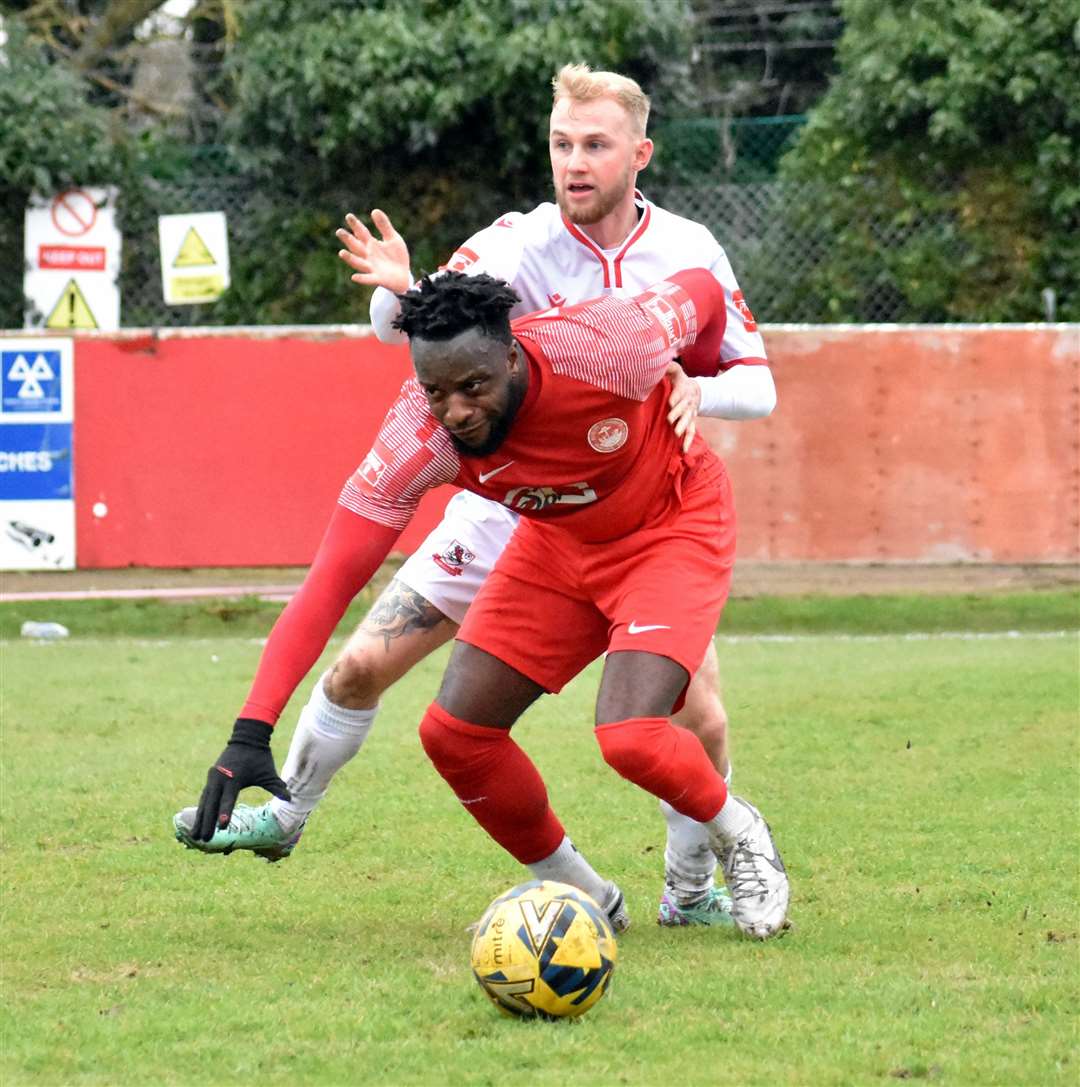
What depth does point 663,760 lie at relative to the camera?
5.16 m

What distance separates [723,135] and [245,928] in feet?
38.7

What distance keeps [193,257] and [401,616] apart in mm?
10625

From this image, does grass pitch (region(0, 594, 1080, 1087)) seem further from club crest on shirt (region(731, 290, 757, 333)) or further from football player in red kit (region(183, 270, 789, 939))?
club crest on shirt (region(731, 290, 757, 333))

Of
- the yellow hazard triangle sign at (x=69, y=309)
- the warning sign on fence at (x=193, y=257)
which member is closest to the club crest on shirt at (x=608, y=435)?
the warning sign on fence at (x=193, y=257)

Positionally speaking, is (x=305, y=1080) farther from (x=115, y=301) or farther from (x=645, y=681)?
(x=115, y=301)

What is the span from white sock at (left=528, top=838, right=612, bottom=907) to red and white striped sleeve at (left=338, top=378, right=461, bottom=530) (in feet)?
3.57

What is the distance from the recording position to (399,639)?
19.2 feet

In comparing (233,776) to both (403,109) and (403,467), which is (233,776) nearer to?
(403,467)

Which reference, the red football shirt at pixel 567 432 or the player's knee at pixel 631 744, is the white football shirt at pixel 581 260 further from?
the player's knee at pixel 631 744

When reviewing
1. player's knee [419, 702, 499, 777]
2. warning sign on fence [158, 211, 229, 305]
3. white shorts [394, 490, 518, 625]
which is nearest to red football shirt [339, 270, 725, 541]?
player's knee [419, 702, 499, 777]

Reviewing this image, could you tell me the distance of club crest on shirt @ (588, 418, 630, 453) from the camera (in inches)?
200

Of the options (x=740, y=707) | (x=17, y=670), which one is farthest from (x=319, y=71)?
(x=740, y=707)

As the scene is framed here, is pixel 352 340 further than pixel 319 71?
No

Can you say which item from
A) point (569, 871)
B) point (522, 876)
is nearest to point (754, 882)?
point (569, 871)
